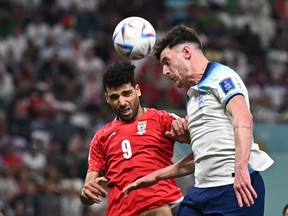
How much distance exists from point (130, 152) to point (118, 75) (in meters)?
0.63

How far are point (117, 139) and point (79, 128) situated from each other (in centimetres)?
773

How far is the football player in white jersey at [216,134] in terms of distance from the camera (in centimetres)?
612

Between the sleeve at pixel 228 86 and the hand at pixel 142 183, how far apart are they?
1052 millimetres

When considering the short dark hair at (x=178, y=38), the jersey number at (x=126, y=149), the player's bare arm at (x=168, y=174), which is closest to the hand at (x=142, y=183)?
the player's bare arm at (x=168, y=174)

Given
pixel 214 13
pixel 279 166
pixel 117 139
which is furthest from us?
pixel 214 13

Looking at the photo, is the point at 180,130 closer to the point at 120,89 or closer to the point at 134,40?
the point at 120,89

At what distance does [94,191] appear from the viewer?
7230 millimetres

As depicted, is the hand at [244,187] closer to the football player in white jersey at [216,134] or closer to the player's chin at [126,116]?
the football player in white jersey at [216,134]

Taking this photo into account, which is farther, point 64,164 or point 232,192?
point 64,164

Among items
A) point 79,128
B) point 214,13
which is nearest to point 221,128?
point 79,128

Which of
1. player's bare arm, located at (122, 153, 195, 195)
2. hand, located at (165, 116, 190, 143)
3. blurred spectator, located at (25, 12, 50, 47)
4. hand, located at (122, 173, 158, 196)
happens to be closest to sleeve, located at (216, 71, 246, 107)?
hand, located at (165, 116, 190, 143)

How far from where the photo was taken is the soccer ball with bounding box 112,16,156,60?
815 centimetres

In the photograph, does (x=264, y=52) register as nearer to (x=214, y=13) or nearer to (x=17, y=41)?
(x=214, y=13)

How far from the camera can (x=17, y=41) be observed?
17.2m
